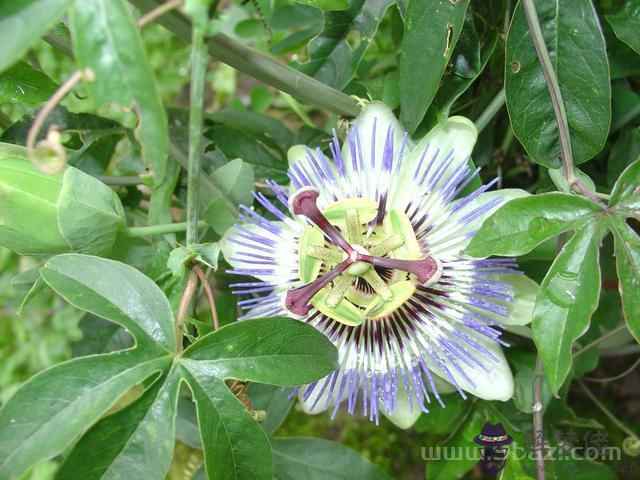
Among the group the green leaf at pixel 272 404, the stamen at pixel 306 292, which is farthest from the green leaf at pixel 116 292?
the green leaf at pixel 272 404

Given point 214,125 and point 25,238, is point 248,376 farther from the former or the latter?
point 214,125

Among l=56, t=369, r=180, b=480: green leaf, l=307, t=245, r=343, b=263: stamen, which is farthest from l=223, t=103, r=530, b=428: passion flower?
l=56, t=369, r=180, b=480: green leaf

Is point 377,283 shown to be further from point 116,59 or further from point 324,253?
point 116,59

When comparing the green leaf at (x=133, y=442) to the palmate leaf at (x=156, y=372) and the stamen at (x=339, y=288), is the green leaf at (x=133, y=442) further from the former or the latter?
the stamen at (x=339, y=288)

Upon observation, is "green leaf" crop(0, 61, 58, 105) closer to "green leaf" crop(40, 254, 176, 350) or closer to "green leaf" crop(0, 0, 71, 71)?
"green leaf" crop(40, 254, 176, 350)

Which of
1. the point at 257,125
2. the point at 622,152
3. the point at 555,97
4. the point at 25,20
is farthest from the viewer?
the point at 257,125

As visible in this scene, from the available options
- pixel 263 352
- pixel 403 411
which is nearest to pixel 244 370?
pixel 263 352

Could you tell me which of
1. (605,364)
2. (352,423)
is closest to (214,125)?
(352,423)
